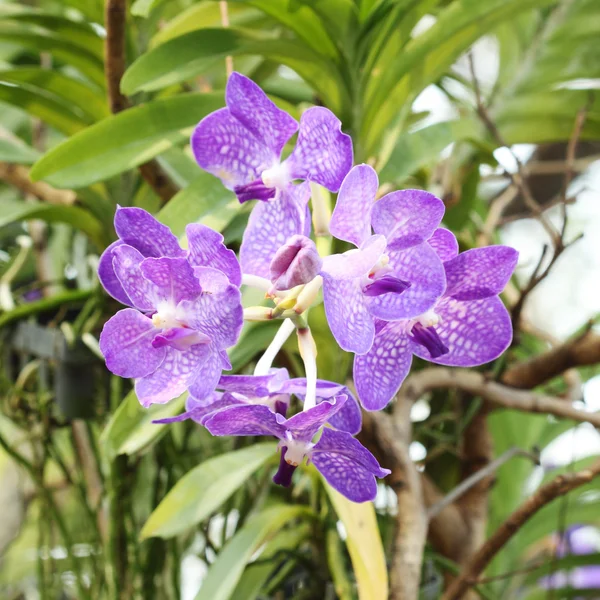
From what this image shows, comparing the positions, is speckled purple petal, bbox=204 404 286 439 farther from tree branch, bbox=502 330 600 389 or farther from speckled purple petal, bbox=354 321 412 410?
tree branch, bbox=502 330 600 389

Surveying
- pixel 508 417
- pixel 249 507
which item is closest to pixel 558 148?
pixel 508 417

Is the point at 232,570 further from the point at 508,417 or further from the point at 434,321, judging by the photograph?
the point at 508,417

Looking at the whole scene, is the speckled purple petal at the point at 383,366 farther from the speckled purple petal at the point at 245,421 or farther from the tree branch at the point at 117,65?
the tree branch at the point at 117,65

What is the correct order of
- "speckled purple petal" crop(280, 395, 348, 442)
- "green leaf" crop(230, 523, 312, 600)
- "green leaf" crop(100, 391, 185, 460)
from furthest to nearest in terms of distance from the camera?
1. "green leaf" crop(230, 523, 312, 600)
2. "green leaf" crop(100, 391, 185, 460)
3. "speckled purple petal" crop(280, 395, 348, 442)

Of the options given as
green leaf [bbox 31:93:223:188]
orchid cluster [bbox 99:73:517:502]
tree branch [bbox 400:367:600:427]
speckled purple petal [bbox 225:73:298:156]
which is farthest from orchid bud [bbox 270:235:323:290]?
tree branch [bbox 400:367:600:427]

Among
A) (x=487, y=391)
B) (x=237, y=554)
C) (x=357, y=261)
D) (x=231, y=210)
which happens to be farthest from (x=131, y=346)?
(x=487, y=391)

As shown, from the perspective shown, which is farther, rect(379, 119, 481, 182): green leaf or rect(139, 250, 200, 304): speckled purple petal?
rect(379, 119, 481, 182): green leaf
